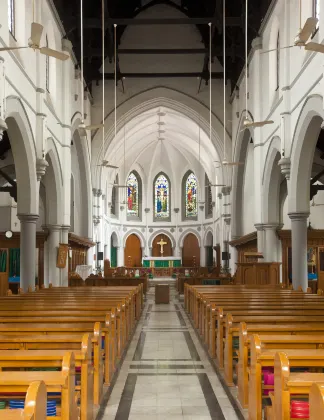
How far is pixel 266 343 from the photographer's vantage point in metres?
5.70

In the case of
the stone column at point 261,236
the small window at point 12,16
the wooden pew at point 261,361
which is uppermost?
the small window at point 12,16

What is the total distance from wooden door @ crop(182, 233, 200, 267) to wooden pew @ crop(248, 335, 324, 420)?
3895 centimetres

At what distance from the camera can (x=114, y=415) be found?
6008 millimetres

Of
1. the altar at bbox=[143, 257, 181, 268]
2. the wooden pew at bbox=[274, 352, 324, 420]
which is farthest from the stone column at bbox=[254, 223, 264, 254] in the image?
the altar at bbox=[143, 257, 181, 268]

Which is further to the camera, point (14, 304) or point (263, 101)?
point (263, 101)

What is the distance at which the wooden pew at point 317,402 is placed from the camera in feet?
8.66

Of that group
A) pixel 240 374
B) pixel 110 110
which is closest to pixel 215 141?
pixel 110 110

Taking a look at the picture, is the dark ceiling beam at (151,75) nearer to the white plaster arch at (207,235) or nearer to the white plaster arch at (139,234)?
the white plaster arch at (207,235)

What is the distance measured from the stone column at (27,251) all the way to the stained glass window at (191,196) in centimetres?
2889

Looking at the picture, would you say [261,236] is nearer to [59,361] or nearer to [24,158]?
[24,158]

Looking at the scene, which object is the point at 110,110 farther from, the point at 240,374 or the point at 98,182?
the point at 240,374

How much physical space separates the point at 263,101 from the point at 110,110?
10.2 metres

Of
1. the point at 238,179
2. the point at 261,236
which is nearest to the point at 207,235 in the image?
the point at 238,179

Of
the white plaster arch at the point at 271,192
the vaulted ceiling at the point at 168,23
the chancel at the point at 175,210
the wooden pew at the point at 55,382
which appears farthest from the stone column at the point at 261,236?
the wooden pew at the point at 55,382
